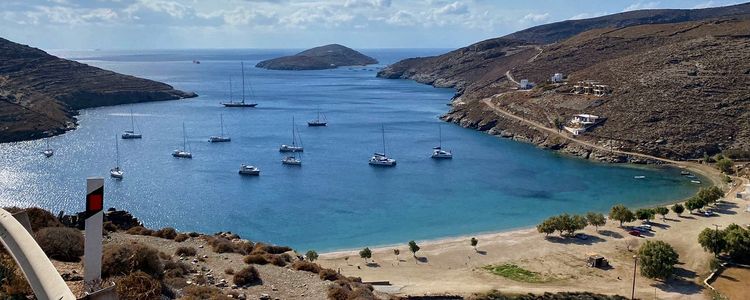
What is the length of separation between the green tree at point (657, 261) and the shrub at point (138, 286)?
98.2 ft

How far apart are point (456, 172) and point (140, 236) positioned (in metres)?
53.8

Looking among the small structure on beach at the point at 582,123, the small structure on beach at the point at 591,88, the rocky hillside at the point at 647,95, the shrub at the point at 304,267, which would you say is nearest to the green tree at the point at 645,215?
the rocky hillside at the point at 647,95

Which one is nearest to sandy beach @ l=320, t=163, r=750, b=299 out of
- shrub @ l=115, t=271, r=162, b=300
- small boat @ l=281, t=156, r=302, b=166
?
shrub @ l=115, t=271, r=162, b=300

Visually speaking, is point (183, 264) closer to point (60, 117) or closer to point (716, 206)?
point (716, 206)

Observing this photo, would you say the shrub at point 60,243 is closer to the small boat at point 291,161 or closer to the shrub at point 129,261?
the shrub at point 129,261

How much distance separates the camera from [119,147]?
3629 inches

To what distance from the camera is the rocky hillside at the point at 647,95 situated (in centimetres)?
8350

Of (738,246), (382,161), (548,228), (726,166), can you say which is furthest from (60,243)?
(726,166)

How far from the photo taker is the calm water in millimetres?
55625

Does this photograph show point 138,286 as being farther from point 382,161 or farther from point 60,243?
point 382,161

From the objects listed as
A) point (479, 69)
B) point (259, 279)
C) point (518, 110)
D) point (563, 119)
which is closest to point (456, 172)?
point (563, 119)

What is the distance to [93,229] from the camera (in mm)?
11547

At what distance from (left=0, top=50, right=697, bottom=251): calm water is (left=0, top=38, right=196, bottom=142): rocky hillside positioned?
17.8ft

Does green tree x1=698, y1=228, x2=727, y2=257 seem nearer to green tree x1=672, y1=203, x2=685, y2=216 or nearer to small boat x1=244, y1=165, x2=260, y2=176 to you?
green tree x1=672, y1=203, x2=685, y2=216
